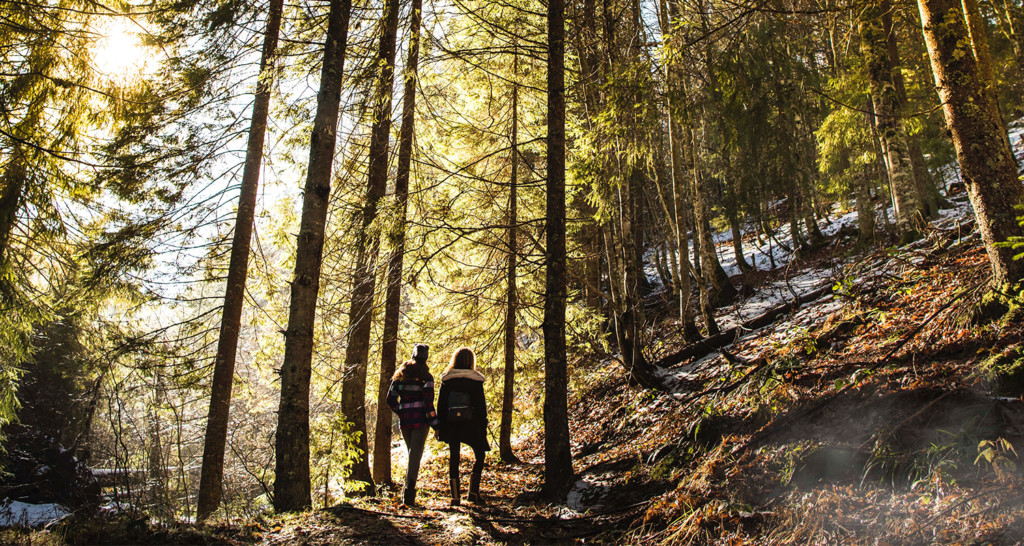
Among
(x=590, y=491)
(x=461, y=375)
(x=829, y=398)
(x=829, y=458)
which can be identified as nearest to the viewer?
(x=829, y=458)

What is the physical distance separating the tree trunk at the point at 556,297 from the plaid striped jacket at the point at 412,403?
59.3 inches

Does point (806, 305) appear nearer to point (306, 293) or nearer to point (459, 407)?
point (459, 407)

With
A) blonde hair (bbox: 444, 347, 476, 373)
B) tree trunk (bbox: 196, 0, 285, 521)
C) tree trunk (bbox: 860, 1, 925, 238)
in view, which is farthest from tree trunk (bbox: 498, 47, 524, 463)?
tree trunk (bbox: 860, 1, 925, 238)

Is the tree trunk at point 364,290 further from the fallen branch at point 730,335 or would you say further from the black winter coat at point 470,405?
the fallen branch at point 730,335

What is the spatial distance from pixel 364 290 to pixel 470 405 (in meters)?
2.97

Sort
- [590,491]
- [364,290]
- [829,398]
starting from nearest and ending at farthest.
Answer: [829,398], [590,491], [364,290]

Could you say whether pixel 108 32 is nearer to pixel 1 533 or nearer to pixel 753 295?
pixel 1 533

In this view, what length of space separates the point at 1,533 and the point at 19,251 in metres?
7.15

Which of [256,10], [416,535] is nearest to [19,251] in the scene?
[256,10]

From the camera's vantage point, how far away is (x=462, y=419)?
622cm

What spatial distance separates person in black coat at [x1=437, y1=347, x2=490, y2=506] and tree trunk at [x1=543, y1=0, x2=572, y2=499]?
886 millimetres

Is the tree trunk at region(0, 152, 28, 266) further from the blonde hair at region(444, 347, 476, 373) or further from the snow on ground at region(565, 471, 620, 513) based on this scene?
the snow on ground at region(565, 471, 620, 513)

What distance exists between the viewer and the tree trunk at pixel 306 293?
5121mm

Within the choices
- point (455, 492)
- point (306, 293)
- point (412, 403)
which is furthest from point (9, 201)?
point (455, 492)
